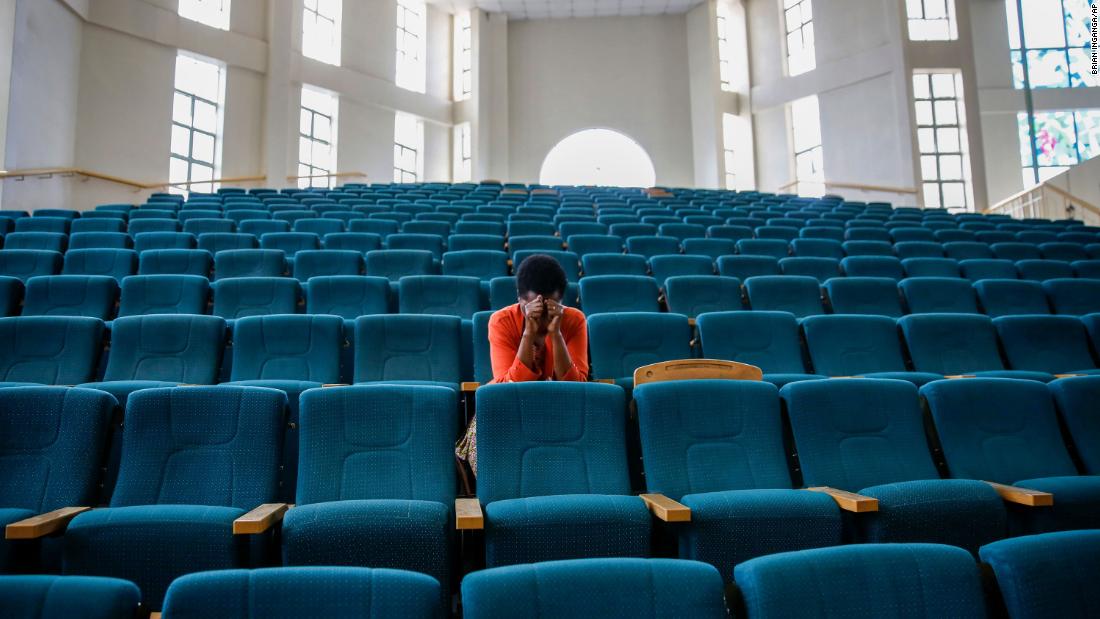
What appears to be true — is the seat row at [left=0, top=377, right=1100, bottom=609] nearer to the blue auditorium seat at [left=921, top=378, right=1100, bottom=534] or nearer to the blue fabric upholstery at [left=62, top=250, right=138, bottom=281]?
the blue auditorium seat at [left=921, top=378, right=1100, bottom=534]

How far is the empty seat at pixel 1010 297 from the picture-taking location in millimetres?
2844

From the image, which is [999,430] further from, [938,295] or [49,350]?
[49,350]

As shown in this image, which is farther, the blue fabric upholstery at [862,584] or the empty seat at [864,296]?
the empty seat at [864,296]

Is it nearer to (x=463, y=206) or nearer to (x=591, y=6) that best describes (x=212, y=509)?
(x=463, y=206)

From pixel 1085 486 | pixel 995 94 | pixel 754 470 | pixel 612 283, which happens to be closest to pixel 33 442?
pixel 754 470

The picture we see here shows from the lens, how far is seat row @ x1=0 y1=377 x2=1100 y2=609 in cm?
108

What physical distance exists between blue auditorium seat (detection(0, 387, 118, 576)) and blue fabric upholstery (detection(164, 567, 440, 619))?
2.43 feet

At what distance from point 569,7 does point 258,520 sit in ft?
34.0

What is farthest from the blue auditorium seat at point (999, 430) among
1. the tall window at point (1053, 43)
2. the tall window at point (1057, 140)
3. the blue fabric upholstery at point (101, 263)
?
the tall window at point (1053, 43)

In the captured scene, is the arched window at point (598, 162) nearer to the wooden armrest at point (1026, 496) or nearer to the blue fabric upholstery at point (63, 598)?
the wooden armrest at point (1026, 496)

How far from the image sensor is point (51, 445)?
A: 4.30 ft

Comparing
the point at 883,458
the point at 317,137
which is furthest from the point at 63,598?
the point at 317,137

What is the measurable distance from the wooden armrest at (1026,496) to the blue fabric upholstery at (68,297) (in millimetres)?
2869

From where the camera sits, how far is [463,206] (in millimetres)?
5160
